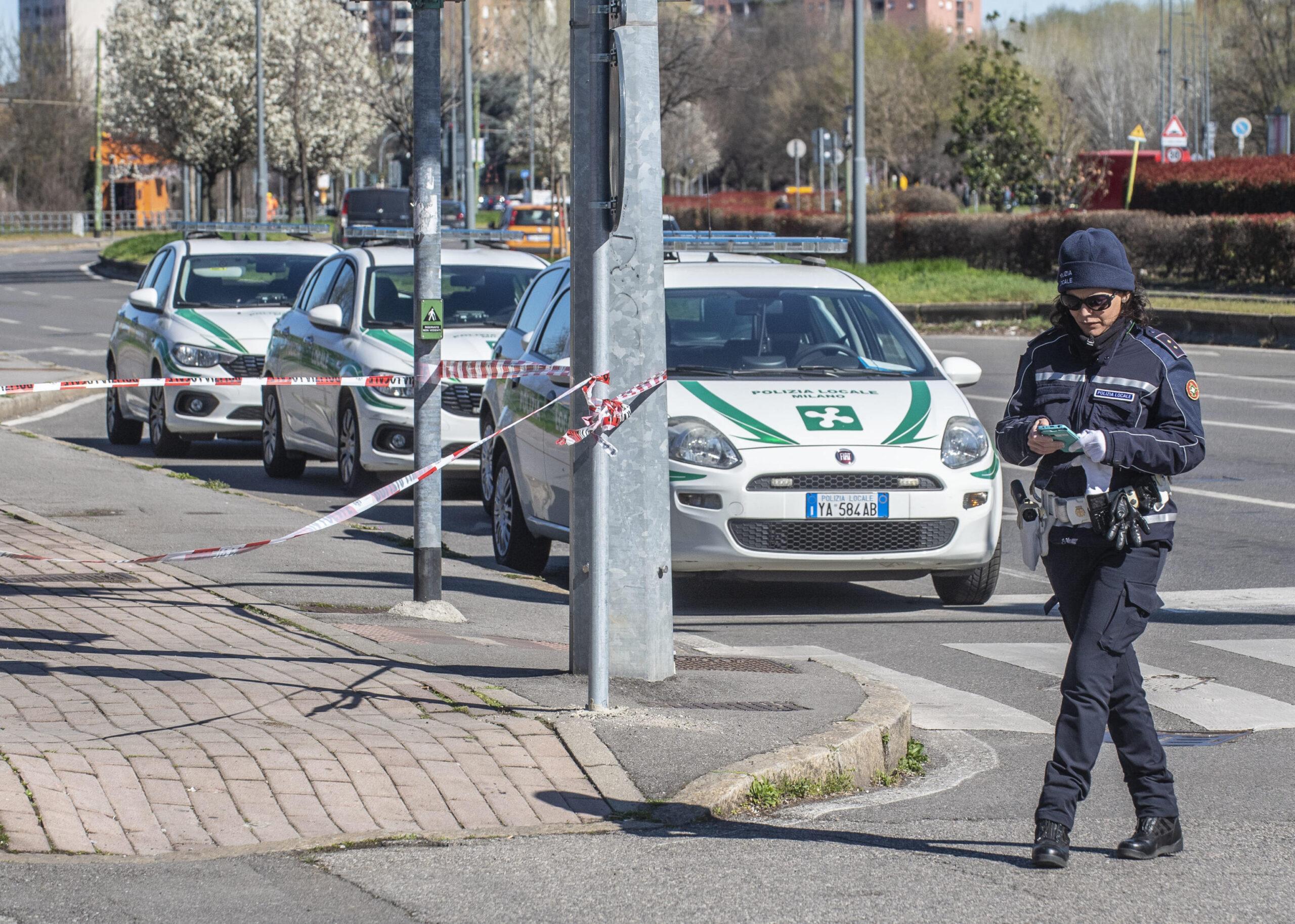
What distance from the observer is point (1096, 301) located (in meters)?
4.90

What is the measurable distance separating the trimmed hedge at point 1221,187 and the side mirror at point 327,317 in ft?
79.6

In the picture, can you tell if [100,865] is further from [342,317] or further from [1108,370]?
→ [342,317]

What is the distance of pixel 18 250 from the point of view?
235ft

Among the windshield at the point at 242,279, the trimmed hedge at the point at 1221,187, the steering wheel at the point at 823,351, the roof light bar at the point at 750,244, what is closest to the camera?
the steering wheel at the point at 823,351

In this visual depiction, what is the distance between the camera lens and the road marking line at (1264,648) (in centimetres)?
787

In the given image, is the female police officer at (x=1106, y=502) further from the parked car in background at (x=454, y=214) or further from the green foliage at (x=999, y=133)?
the parked car in background at (x=454, y=214)

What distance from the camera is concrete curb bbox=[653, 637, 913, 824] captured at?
5.28m

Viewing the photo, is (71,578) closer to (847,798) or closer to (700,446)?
(700,446)

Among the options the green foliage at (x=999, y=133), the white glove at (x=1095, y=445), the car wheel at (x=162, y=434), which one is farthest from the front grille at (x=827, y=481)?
the green foliage at (x=999, y=133)

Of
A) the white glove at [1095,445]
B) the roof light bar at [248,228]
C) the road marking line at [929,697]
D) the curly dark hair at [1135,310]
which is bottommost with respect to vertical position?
the road marking line at [929,697]

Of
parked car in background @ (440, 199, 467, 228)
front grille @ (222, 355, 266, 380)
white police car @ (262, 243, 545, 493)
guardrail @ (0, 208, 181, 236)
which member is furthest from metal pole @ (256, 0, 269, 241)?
guardrail @ (0, 208, 181, 236)

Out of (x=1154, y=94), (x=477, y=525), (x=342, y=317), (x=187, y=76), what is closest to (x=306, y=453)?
(x=342, y=317)

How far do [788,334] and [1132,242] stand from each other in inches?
896

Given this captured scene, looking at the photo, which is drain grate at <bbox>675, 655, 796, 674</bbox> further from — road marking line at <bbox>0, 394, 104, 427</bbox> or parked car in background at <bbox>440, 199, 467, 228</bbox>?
parked car in background at <bbox>440, 199, 467, 228</bbox>
